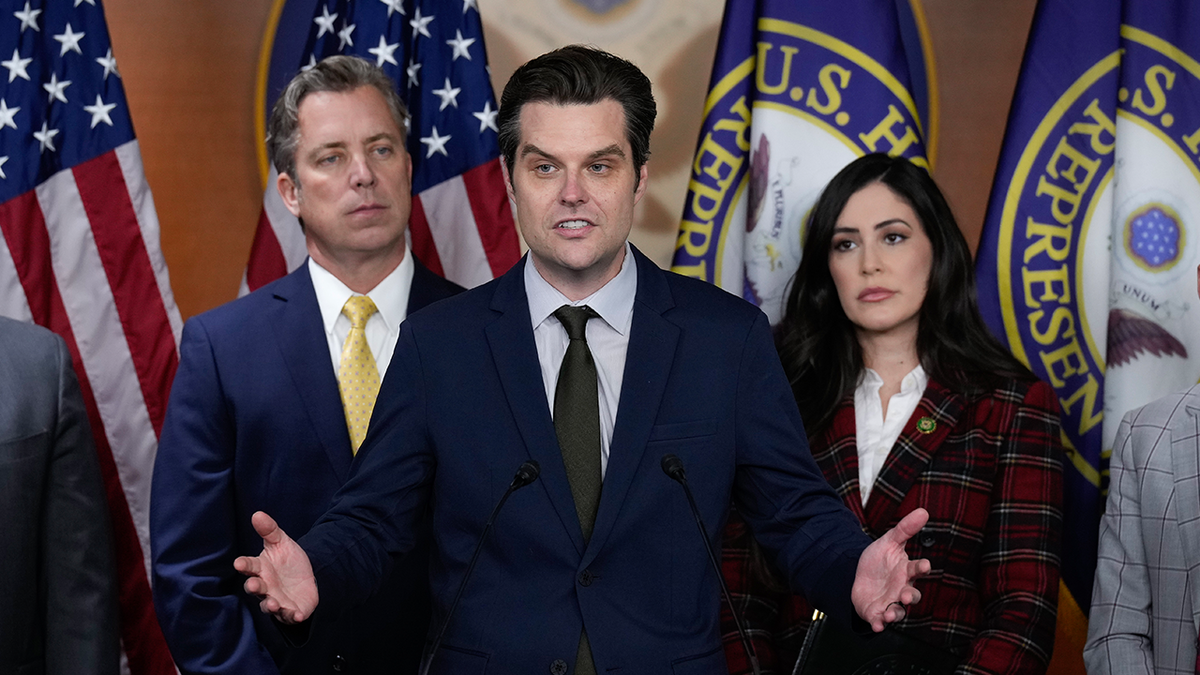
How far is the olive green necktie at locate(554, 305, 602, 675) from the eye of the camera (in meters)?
1.84

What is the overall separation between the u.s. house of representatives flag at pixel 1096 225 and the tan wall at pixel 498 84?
0.32 m

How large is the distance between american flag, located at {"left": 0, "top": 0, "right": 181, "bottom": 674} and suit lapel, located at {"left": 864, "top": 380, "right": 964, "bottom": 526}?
1.92 m

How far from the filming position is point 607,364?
196 cm

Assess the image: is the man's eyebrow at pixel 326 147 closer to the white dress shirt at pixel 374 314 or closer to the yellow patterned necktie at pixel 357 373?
the white dress shirt at pixel 374 314

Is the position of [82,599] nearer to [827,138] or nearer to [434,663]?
→ [434,663]

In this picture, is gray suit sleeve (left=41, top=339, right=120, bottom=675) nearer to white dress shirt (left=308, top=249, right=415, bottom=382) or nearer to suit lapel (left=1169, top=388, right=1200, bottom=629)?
white dress shirt (left=308, top=249, right=415, bottom=382)

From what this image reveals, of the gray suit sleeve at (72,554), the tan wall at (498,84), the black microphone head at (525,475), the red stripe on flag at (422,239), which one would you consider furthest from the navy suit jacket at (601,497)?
the tan wall at (498,84)

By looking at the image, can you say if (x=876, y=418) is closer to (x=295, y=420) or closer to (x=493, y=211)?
(x=493, y=211)

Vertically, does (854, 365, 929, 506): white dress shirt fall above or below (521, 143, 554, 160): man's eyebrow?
below

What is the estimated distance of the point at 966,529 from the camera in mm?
2596

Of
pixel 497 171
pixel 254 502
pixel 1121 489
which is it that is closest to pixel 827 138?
pixel 497 171

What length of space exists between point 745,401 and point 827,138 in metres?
1.58

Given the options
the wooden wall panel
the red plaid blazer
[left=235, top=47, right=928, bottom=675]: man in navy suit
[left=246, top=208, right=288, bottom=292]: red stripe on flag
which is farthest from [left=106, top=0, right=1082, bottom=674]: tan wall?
[left=235, top=47, right=928, bottom=675]: man in navy suit

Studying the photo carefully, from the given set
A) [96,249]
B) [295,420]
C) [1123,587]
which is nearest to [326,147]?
[295,420]
